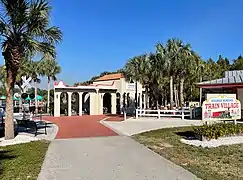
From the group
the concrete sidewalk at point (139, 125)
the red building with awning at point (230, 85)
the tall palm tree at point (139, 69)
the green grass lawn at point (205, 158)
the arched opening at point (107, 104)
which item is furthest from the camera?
the arched opening at point (107, 104)

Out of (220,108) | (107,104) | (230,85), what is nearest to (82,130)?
(220,108)

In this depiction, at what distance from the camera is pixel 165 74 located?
29.3 m

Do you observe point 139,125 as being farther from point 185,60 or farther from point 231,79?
point 185,60

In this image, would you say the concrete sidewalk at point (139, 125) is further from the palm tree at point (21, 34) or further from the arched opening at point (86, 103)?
the arched opening at point (86, 103)

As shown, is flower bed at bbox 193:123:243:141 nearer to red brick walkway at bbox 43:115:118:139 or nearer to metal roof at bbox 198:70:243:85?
red brick walkway at bbox 43:115:118:139

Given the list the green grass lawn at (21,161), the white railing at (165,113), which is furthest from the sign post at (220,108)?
the green grass lawn at (21,161)

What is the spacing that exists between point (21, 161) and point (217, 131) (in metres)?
8.28

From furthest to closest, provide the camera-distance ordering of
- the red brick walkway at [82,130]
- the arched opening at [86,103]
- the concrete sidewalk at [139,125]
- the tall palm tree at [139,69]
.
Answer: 1. the arched opening at [86,103]
2. the tall palm tree at [139,69]
3. the concrete sidewalk at [139,125]
4. the red brick walkway at [82,130]

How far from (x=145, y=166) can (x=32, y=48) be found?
7.74 metres

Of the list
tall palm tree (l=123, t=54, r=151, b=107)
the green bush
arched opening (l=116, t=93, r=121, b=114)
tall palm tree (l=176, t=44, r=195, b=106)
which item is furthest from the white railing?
the green bush

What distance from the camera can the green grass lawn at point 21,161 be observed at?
22.6 feet

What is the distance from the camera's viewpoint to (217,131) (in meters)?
12.9

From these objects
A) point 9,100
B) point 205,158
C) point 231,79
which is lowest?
point 205,158

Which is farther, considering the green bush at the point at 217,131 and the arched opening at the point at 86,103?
the arched opening at the point at 86,103
